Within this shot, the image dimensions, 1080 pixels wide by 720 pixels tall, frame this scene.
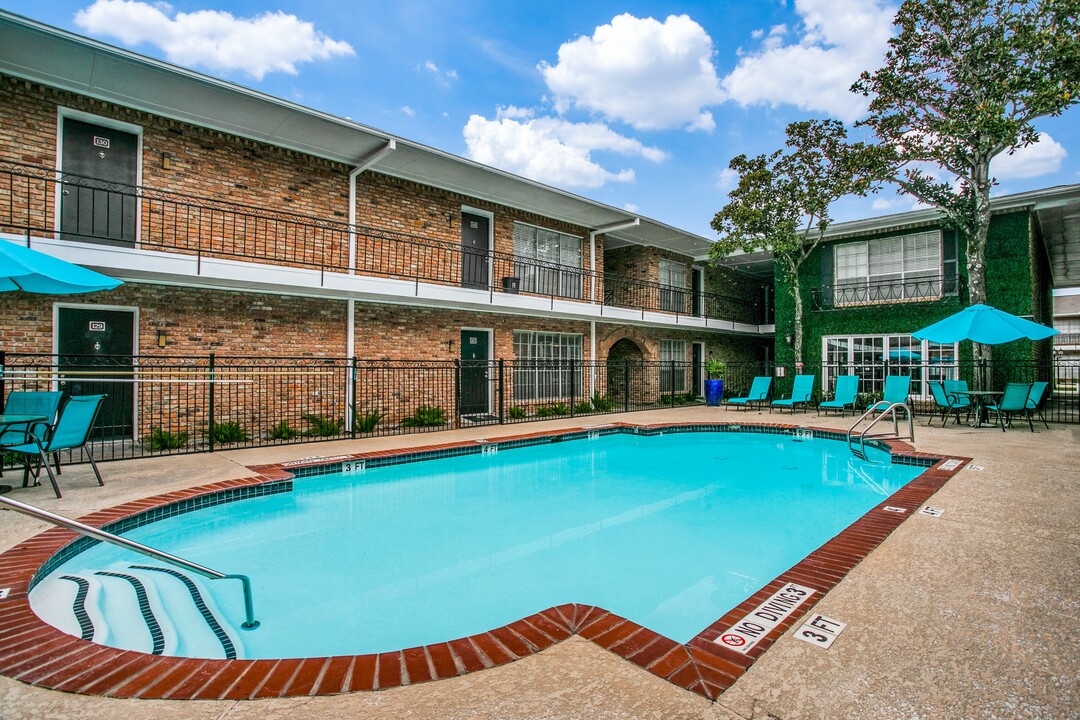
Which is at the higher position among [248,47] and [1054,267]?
[248,47]

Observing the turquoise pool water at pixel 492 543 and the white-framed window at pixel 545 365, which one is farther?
the white-framed window at pixel 545 365

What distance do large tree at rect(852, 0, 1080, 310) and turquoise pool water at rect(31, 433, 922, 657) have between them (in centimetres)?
793

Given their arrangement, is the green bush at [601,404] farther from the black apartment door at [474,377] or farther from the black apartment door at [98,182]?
the black apartment door at [98,182]

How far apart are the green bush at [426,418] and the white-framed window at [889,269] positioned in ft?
42.1

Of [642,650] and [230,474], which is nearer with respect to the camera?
[642,650]

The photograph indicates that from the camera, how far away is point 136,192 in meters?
8.54

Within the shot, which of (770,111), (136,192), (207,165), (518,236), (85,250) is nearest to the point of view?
(85,250)

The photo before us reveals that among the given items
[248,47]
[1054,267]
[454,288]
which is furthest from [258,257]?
[1054,267]

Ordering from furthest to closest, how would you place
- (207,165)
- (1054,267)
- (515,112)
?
1. (515,112)
2. (1054,267)
3. (207,165)

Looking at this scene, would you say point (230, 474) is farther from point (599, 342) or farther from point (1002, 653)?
point (599, 342)

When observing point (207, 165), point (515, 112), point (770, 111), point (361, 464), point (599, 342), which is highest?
point (515, 112)

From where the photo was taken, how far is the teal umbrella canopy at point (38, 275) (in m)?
4.66

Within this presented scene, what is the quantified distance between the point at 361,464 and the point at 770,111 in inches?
580

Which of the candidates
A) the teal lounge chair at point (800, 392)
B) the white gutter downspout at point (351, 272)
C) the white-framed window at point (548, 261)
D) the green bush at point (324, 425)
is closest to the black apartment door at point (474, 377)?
the white-framed window at point (548, 261)
